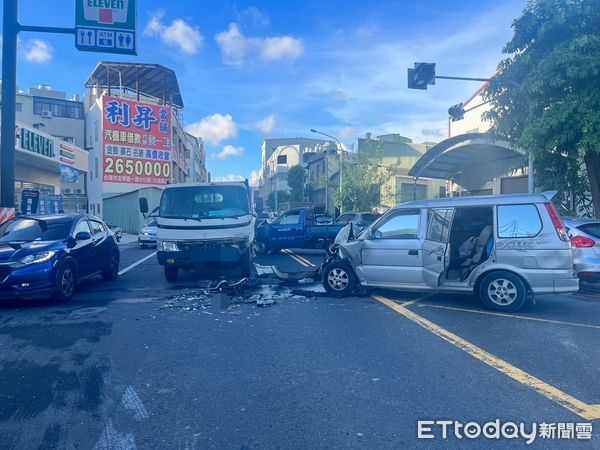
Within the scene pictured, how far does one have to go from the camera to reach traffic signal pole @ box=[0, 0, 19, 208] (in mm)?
12320

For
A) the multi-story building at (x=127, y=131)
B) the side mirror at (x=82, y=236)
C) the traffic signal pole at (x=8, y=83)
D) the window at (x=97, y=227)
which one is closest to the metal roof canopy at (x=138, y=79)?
the multi-story building at (x=127, y=131)

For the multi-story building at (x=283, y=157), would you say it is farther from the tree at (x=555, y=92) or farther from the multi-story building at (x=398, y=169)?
the tree at (x=555, y=92)

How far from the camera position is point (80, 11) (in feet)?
39.3

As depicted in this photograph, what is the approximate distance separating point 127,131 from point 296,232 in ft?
93.8

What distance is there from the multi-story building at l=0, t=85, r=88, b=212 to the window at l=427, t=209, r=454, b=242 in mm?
19857

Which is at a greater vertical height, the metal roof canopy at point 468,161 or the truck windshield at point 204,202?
the metal roof canopy at point 468,161

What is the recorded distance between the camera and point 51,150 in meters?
25.8

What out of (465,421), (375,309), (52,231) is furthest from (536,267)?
(52,231)

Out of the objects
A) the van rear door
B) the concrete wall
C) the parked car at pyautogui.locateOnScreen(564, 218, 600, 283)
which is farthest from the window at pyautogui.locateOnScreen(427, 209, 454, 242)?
the concrete wall

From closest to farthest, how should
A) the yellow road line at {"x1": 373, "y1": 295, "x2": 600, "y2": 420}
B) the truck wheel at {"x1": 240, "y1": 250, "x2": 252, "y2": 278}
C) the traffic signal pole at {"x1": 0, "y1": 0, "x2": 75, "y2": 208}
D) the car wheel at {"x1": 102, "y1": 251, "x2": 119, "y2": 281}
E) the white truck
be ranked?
1. the yellow road line at {"x1": 373, "y1": 295, "x2": 600, "y2": 420}
2. the white truck
3. the truck wheel at {"x1": 240, "y1": 250, "x2": 252, "y2": 278}
4. the car wheel at {"x1": 102, "y1": 251, "x2": 119, "y2": 281}
5. the traffic signal pole at {"x1": 0, "y1": 0, "x2": 75, "y2": 208}

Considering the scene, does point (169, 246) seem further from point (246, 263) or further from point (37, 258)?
point (37, 258)

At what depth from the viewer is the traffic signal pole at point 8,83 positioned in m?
12.3

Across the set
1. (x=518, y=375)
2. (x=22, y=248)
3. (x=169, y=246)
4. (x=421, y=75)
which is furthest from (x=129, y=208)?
(x=518, y=375)

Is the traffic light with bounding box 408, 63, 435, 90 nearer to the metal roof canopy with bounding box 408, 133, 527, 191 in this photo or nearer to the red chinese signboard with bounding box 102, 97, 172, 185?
the metal roof canopy with bounding box 408, 133, 527, 191
